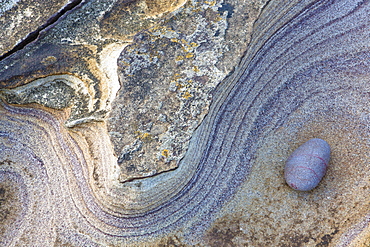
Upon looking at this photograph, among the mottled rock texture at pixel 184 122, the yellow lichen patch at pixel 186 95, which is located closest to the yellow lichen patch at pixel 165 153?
the mottled rock texture at pixel 184 122

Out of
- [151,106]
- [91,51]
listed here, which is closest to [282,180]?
[151,106]

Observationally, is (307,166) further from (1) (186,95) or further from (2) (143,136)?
(2) (143,136)

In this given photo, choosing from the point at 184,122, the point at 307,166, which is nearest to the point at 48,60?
the point at 184,122

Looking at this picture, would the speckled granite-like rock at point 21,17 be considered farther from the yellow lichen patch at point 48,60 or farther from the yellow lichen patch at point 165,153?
the yellow lichen patch at point 165,153

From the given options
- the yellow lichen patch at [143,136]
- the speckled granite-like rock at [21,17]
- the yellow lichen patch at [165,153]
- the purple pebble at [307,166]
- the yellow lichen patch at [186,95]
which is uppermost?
the speckled granite-like rock at [21,17]

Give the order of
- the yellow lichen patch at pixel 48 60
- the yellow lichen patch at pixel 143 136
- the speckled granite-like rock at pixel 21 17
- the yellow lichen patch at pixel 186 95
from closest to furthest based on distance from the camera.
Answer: the yellow lichen patch at pixel 143 136
the yellow lichen patch at pixel 186 95
the yellow lichen patch at pixel 48 60
the speckled granite-like rock at pixel 21 17

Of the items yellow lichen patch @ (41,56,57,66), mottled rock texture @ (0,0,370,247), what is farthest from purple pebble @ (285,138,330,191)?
yellow lichen patch @ (41,56,57,66)

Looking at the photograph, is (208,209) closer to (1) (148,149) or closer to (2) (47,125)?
(1) (148,149)
